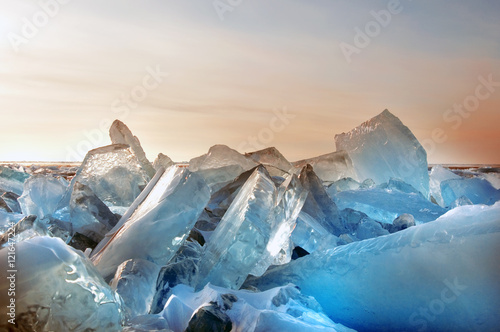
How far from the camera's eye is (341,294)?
57.1 inches

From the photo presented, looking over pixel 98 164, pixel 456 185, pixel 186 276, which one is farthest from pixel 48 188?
pixel 456 185

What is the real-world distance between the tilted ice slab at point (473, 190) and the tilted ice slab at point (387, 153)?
1.18 feet

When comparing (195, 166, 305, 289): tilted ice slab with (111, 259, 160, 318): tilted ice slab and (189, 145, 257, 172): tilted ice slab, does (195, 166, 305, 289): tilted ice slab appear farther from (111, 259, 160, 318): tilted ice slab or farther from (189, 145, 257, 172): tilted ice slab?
(189, 145, 257, 172): tilted ice slab

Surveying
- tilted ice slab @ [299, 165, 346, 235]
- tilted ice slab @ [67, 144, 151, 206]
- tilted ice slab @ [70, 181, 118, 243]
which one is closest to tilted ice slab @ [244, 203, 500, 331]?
tilted ice slab @ [299, 165, 346, 235]

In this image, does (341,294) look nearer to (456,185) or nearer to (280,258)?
(280,258)

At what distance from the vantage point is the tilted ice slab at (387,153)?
11.2ft

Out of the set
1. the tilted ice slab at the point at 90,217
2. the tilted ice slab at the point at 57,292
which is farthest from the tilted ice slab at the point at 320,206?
the tilted ice slab at the point at 57,292

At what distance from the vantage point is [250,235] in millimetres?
1449

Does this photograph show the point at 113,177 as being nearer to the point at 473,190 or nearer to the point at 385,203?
the point at 385,203

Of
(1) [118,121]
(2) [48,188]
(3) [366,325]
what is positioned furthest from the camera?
(1) [118,121]

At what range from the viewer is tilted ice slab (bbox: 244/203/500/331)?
50.0 inches

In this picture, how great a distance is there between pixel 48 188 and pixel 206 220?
1099mm

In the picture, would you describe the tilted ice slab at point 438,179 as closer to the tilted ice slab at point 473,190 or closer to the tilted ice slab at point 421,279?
the tilted ice slab at point 473,190

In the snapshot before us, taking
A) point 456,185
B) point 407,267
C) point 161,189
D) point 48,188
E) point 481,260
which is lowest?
point 48,188
